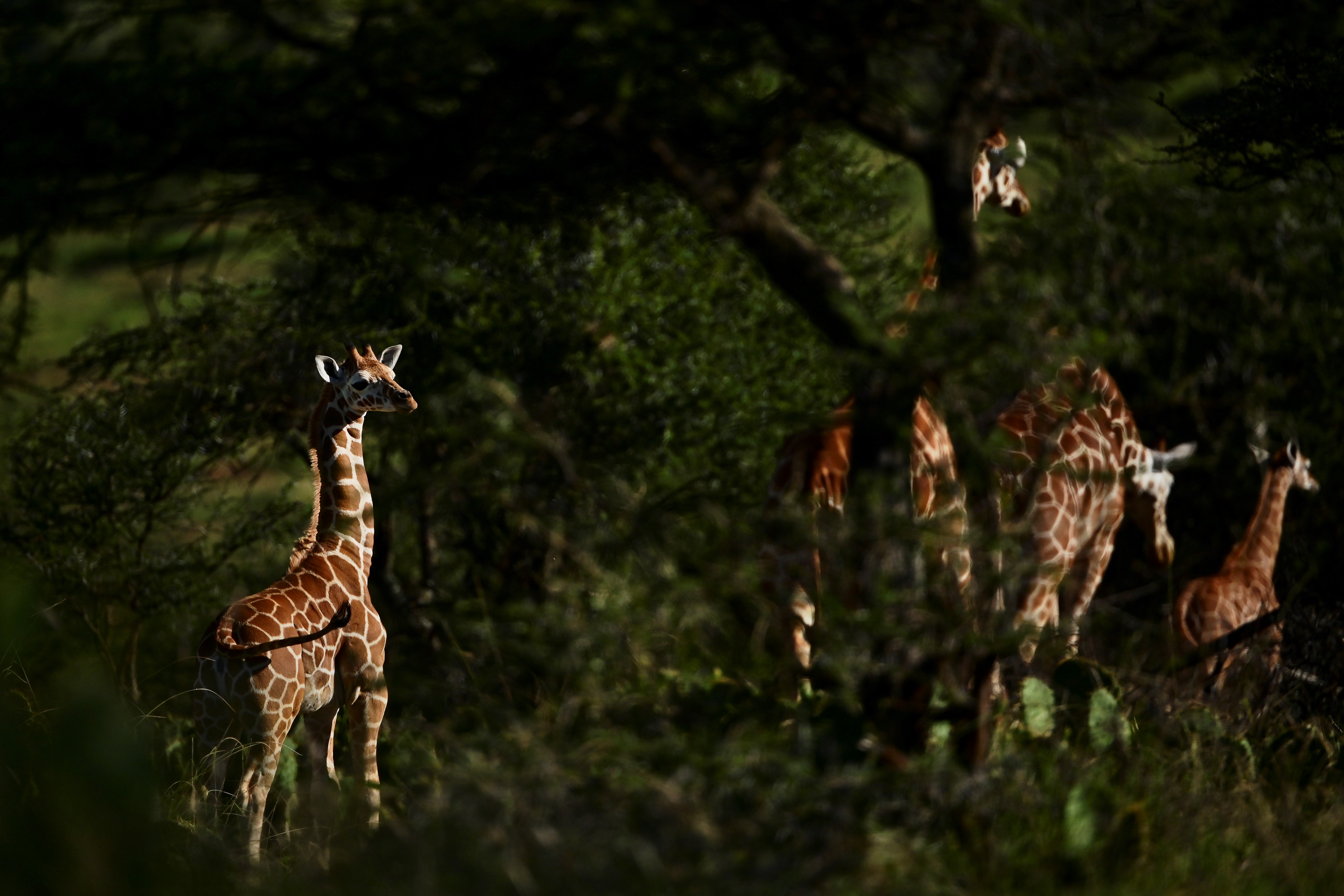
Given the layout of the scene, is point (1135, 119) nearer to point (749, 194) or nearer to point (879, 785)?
point (749, 194)

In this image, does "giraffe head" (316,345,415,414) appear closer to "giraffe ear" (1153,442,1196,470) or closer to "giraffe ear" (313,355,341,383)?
"giraffe ear" (313,355,341,383)

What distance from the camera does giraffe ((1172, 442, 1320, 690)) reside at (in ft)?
22.6

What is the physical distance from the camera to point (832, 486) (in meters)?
5.82

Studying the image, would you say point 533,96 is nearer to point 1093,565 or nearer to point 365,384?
point 365,384

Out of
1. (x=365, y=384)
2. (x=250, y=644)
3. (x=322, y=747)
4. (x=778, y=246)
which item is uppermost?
(x=778, y=246)

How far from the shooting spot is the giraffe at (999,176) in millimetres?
6652

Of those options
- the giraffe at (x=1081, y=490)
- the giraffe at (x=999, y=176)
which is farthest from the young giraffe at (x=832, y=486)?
the giraffe at (x=999, y=176)

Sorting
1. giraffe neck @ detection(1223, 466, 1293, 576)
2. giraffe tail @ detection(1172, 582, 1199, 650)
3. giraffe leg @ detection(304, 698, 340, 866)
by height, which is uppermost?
giraffe neck @ detection(1223, 466, 1293, 576)

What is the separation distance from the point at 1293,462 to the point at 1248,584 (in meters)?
0.87

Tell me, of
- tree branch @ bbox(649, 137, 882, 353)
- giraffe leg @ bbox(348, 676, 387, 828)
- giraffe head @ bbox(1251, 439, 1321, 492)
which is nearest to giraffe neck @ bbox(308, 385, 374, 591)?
giraffe leg @ bbox(348, 676, 387, 828)

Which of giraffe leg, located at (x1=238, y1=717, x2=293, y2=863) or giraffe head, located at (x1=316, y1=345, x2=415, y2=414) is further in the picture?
giraffe head, located at (x1=316, y1=345, x2=415, y2=414)

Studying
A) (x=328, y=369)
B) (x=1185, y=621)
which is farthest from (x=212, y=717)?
(x=1185, y=621)

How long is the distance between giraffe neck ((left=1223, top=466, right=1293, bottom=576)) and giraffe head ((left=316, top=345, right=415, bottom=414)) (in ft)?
15.2

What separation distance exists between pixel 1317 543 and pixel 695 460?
4009 millimetres
